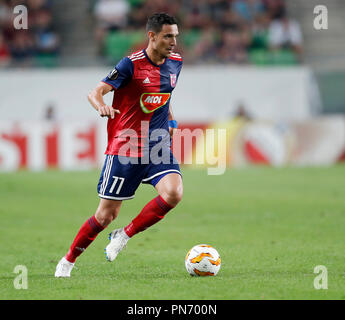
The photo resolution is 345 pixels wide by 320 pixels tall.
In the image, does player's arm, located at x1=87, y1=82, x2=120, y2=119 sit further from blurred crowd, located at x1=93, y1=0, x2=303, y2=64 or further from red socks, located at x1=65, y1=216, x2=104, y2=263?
blurred crowd, located at x1=93, y1=0, x2=303, y2=64

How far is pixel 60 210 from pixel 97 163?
773 centimetres

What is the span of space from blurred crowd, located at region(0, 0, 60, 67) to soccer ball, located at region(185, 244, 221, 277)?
54.5 feet

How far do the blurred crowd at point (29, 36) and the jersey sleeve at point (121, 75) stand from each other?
1599 centimetres

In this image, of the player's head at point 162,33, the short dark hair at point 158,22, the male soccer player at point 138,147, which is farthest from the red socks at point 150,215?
the short dark hair at point 158,22

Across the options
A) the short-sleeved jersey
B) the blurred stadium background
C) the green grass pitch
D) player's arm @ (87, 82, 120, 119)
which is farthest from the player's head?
the blurred stadium background

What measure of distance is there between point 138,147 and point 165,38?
1.14 metres

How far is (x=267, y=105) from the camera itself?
22969mm

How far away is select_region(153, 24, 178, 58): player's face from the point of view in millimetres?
7344

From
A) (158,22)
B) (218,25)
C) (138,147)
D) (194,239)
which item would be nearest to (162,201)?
(138,147)

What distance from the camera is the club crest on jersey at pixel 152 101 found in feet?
24.4

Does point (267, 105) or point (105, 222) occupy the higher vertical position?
point (267, 105)
